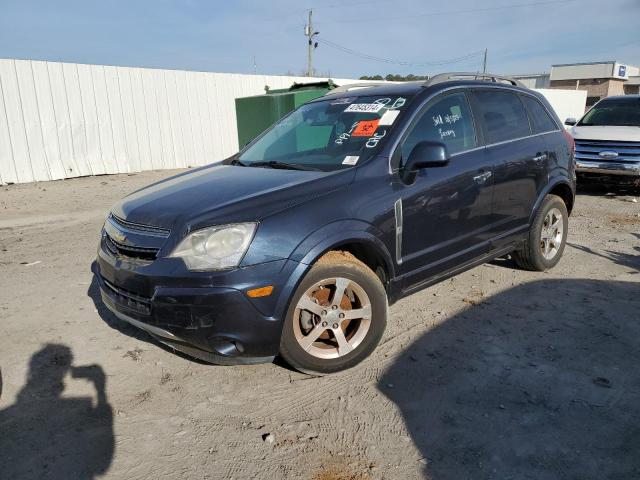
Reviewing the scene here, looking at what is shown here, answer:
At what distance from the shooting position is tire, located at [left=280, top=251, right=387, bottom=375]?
2984mm

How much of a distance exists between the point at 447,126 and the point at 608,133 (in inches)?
274

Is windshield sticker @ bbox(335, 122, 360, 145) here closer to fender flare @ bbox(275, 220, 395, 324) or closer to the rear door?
fender flare @ bbox(275, 220, 395, 324)

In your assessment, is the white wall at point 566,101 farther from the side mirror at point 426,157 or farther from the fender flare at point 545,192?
the side mirror at point 426,157

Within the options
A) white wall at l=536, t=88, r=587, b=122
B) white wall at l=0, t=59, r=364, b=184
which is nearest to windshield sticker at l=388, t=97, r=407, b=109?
white wall at l=0, t=59, r=364, b=184

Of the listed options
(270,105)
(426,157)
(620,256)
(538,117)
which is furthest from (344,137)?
(270,105)

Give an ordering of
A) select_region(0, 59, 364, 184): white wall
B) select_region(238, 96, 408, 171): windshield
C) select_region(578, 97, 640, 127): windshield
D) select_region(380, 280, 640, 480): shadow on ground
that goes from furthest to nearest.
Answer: select_region(0, 59, 364, 184): white wall < select_region(578, 97, 640, 127): windshield < select_region(238, 96, 408, 171): windshield < select_region(380, 280, 640, 480): shadow on ground

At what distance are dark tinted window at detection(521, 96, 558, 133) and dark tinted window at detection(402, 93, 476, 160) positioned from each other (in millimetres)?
1067

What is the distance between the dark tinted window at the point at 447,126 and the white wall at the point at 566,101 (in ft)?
95.0

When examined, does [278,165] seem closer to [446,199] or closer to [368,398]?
[446,199]

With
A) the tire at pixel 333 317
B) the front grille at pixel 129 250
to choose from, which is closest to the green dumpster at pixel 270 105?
the front grille at pixel 129 250

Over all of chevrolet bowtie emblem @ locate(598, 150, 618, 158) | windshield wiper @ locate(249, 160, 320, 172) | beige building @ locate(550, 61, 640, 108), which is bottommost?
chevrolet bowtie emblem @ locate(598, 150, 618, 158)

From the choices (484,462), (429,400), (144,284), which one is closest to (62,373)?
(144,284)

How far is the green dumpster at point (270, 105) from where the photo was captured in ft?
34.4

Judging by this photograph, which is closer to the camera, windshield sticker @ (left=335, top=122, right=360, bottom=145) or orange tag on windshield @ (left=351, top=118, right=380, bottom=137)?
orange tag on windshield @ (left=351, top=118, right=380, bottom=137)
